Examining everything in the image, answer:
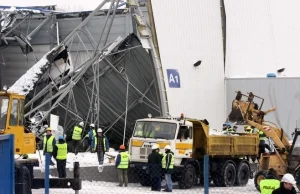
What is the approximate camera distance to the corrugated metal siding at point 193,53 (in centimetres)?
3609

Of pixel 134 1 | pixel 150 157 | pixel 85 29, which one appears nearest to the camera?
pixel 150 157

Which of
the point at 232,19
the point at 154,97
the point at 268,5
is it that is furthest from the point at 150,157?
the point at 268,5

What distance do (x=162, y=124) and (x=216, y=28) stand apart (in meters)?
14.8

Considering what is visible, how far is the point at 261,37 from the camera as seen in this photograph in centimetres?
4453

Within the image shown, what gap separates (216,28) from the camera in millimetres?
40438

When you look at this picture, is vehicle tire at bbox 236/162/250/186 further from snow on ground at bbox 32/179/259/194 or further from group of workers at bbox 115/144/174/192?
group of workers at bbox 115/144/174/192

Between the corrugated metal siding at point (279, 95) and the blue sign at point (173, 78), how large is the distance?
5.07m

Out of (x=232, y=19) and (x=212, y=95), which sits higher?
(x=232, y=19)

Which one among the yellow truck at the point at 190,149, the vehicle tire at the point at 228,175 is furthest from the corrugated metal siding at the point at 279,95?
the vehicle tire at the point at 228,175

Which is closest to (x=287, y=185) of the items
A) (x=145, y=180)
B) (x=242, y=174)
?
(x=145, y=180)

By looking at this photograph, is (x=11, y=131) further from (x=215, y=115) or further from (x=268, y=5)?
(x=268, y=5)

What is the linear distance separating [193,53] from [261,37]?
7.28m

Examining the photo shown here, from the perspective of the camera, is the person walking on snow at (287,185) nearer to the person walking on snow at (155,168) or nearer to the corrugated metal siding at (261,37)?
the person walking on snow at (155,168)

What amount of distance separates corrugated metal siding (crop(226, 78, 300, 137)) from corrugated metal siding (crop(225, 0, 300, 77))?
4.69 feet
